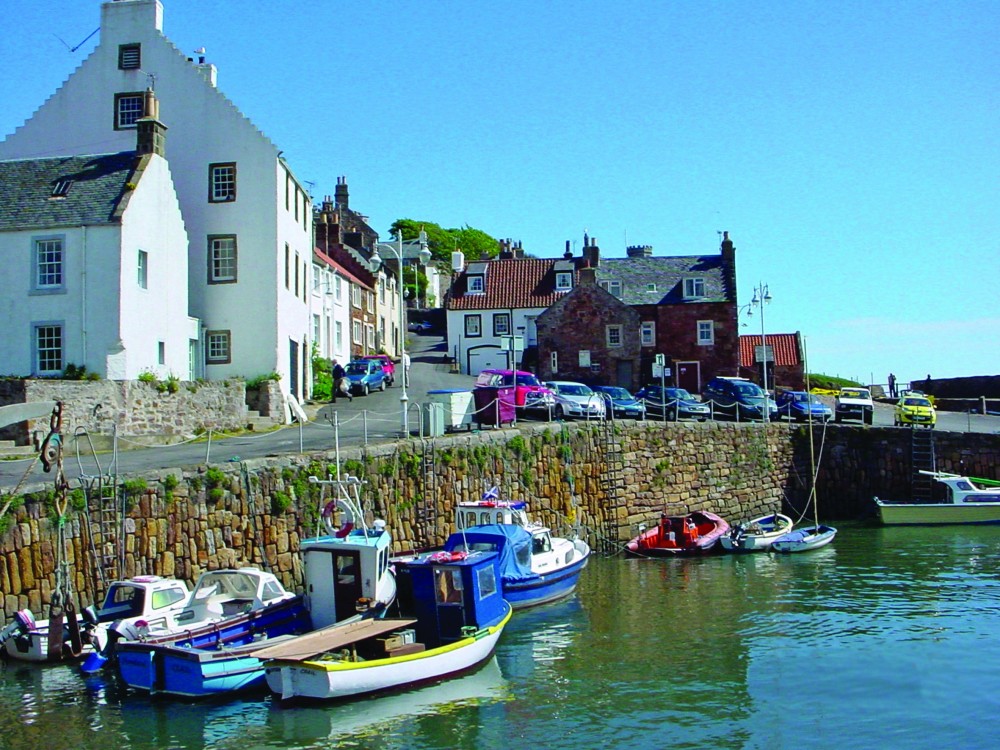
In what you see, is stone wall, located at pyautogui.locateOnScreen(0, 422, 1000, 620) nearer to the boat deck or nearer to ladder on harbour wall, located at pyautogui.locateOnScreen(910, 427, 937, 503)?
ladder on harbour wall, located at pyautogui.locateOnScreen(910, 427, 937, 503)

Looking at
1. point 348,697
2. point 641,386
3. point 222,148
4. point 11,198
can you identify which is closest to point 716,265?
point 641,386

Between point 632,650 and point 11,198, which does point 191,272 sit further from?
point 632,650

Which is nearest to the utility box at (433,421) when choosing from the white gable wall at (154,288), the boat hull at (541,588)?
the boat hull at (541,588)

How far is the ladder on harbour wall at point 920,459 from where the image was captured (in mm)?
40812

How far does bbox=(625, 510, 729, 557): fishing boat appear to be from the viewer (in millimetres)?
31969

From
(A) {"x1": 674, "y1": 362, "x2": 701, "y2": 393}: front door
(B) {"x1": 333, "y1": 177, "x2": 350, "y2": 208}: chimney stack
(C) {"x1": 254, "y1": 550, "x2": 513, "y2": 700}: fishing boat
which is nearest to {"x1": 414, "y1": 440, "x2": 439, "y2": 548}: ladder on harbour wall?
(C) {"x1": 254, "y1": 550, "x2": 513, "y2": 700}: fishing boat

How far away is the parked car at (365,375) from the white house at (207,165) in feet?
25.9

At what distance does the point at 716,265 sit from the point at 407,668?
4471 cm

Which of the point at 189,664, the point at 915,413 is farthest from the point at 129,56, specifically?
the point at 915,413

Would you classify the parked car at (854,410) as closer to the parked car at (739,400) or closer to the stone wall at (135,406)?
the parked car at (739,400)

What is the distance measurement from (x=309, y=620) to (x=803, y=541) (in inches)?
730

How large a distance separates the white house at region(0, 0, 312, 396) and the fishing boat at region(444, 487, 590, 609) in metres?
14.2

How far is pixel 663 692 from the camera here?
17062mm

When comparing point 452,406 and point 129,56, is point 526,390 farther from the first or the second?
point 129,56
